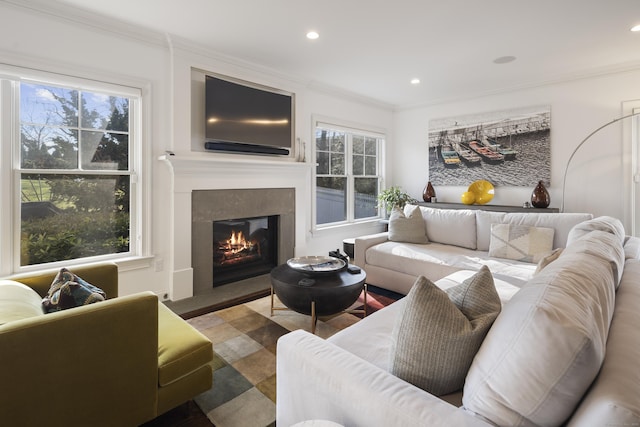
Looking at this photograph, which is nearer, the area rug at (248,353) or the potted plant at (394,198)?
the area rug at (248,353)

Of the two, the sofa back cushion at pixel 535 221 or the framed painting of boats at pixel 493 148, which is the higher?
the framed painting of boats at pixel 493 148

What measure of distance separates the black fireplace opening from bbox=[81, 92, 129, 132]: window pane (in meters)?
1.35

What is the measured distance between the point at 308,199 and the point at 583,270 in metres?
3.66

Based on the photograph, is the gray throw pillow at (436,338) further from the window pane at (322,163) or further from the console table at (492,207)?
the window pane at (322,163)

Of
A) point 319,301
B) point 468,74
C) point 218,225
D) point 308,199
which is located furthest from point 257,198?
point 468,74

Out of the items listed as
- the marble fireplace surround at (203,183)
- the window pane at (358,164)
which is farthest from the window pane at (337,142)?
the marble fireplace surround at (203,183)

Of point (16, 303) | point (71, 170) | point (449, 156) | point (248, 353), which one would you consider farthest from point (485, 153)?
point (16, 303)

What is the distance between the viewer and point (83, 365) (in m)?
1.33

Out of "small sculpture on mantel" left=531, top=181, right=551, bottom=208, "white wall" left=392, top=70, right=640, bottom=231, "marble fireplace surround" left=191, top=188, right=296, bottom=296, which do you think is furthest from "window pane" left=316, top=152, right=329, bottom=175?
"small sculpture on mantel" left=531, top=181, right=551, bottom=208

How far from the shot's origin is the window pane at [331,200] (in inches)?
193

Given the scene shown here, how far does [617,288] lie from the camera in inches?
55.4

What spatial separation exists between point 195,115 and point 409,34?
7.28 feet

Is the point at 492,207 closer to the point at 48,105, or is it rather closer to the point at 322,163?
the point at 322,163

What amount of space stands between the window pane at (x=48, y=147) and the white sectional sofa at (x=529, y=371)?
262 cm
